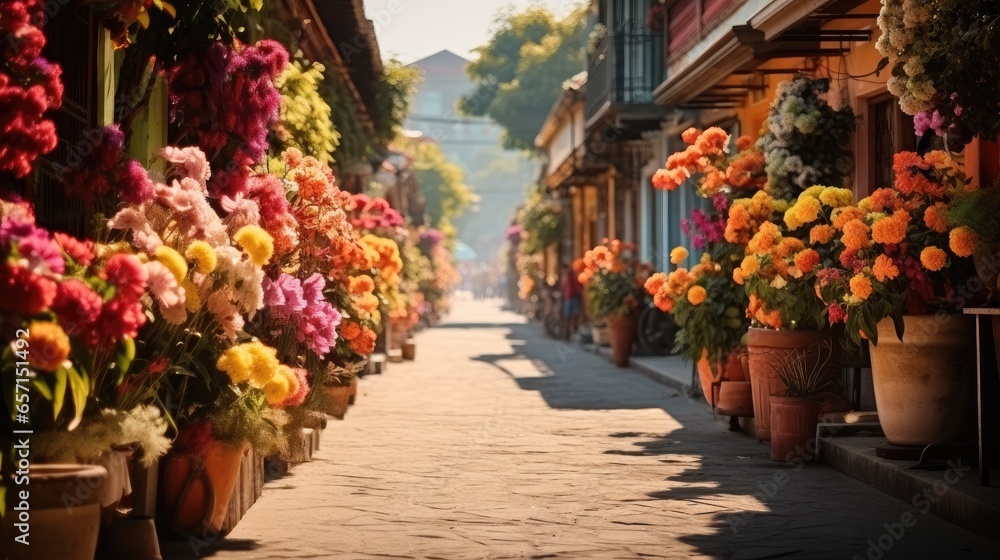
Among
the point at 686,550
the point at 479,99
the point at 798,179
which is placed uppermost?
the point at 479,99

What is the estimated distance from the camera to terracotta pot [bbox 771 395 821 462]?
10852mm

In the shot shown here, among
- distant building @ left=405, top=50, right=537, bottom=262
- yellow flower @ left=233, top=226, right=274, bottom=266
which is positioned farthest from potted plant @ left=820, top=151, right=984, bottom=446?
Answer: distant building @ left=405, top=50, right=537, bottom=262

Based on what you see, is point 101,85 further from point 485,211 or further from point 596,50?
point 485,211

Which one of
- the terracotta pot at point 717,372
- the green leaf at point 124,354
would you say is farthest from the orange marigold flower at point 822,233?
the green leaf at point 124,354

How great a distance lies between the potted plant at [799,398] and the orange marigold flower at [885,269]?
1653mm

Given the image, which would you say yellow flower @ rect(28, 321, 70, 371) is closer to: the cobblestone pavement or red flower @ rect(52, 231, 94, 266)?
red flower @ rect(52, 231, 94, 266)

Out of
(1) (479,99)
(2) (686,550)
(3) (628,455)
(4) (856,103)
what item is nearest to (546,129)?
(1) (479,99)

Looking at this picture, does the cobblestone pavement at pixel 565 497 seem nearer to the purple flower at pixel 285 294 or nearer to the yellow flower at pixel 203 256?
the purple flower at pixel 285 294

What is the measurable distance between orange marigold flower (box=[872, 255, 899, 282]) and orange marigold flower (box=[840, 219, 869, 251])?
0.27 metres

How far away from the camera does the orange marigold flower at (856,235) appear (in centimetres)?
980

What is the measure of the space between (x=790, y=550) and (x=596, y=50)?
23.3 metres

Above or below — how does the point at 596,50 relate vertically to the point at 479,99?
below

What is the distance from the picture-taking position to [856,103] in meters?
14.2

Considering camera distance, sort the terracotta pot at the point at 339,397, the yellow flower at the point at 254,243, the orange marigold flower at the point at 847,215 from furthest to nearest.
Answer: the terracotta pot at the point at 339,397, the orange marigold flower at the point at 847,215, the yellow flower at the point at 254,243
